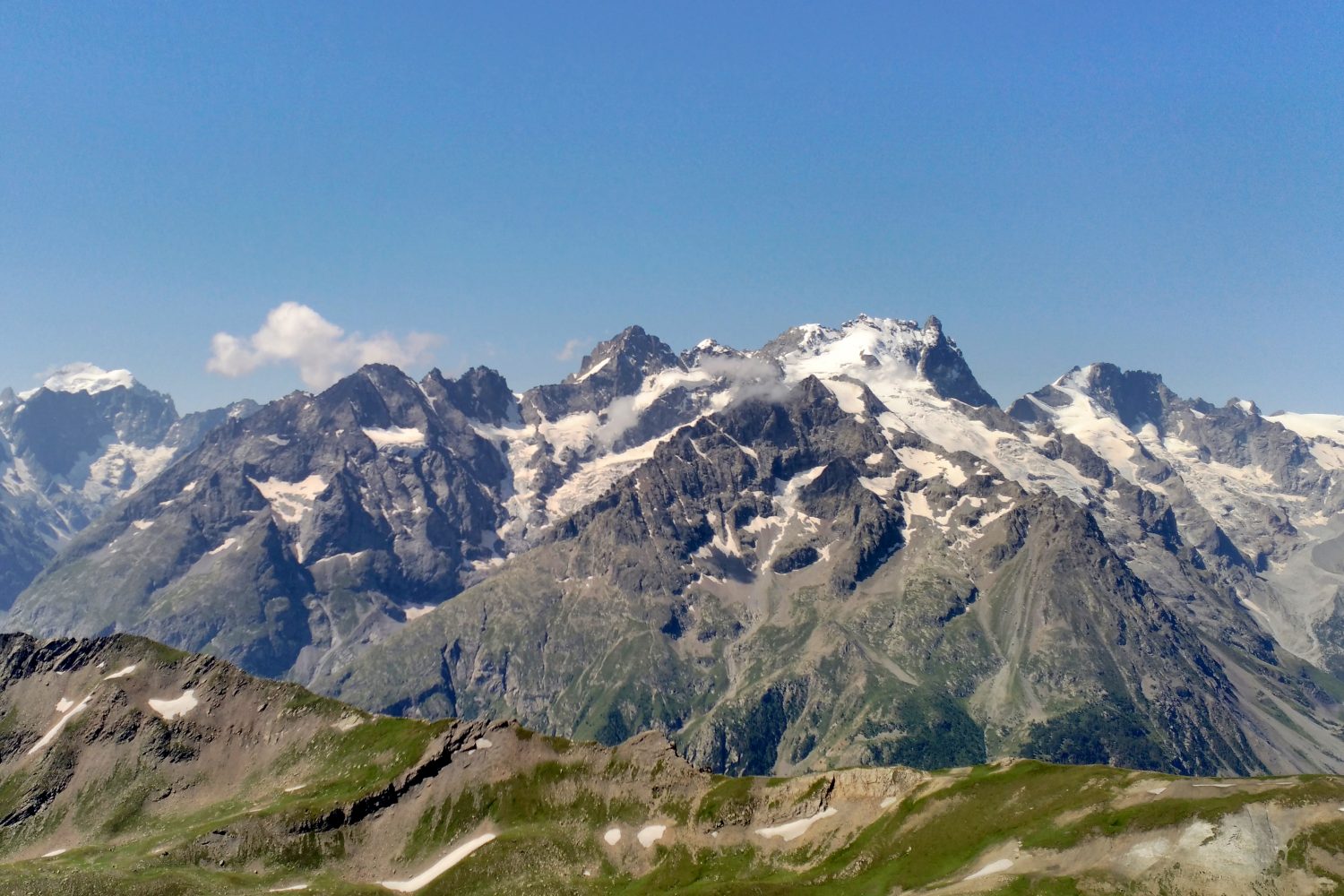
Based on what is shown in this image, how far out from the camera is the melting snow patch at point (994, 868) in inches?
5408

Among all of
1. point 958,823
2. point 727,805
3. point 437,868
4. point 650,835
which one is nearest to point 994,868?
point 958,823

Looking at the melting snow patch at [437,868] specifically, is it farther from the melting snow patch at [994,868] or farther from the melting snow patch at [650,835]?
the melting snow patch at [994,868]

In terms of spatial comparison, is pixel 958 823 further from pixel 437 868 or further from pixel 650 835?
pixel 437 868

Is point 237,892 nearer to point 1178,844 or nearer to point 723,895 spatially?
point 723,895

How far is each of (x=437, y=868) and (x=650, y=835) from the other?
122 feet

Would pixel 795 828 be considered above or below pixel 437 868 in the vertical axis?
below

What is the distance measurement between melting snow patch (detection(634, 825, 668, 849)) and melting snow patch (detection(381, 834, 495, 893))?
26518mm

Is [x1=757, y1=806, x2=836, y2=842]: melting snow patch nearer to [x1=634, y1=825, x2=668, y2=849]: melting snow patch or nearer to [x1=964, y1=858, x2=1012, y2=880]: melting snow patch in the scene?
[x1=634, y1=825, x2=668, y2=849]: melting snow patch

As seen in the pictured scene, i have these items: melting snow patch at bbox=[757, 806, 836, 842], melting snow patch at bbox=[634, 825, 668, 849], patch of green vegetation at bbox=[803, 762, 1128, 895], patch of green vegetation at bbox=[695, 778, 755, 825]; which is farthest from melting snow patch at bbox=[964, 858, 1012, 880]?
melting snow patch at bbox=[634, 825, 668, 849]

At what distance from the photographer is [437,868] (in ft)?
550

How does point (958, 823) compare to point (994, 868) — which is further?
point (958, 823)

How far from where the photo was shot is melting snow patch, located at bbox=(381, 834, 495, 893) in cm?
16462

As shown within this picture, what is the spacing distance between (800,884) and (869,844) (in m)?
14.6

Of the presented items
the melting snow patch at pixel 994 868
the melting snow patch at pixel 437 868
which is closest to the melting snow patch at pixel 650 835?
the melting snow patch at pixel 437 868
